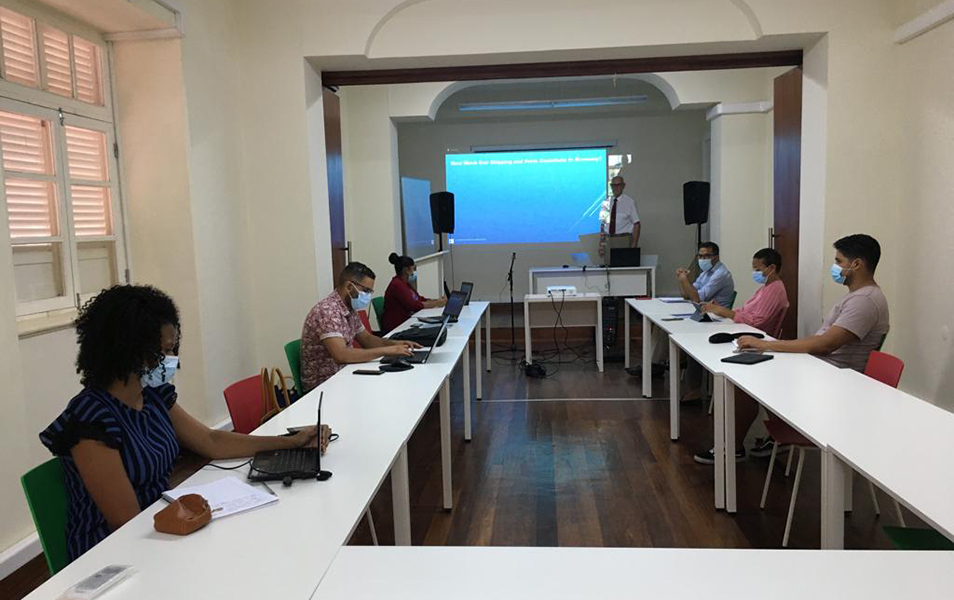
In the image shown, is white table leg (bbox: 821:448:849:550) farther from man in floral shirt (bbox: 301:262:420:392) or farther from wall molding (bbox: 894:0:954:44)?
wall molding (bbox: 894:0:954:44)

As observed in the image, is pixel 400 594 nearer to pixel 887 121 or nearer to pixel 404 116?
pixel 887 121

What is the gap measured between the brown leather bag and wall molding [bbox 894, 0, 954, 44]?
15.9 feet

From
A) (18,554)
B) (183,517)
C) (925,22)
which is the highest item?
(925,22)

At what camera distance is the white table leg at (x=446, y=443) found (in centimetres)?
368

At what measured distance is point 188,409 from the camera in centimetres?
469

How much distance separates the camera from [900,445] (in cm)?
226

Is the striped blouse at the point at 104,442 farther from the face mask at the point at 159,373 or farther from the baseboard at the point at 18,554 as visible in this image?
the baseboard at the point at 18,554

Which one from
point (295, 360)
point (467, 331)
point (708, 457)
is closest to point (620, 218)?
point (467, 331)

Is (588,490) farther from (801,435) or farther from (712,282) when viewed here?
(712,282)

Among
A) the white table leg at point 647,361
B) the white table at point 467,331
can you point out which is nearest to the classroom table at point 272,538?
the white table at point 467,331

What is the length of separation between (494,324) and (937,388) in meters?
6.34

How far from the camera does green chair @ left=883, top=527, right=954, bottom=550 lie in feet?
7.07

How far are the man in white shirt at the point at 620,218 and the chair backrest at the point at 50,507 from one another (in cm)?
832

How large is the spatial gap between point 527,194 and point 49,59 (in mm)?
7351
